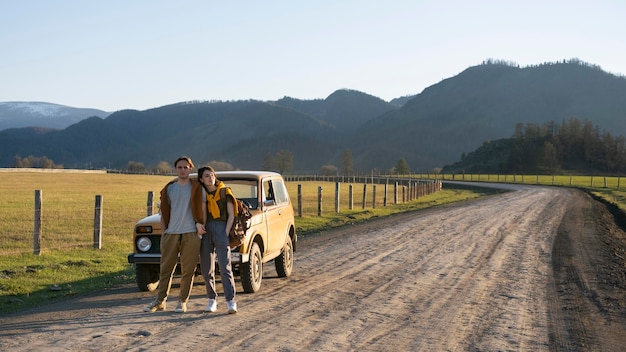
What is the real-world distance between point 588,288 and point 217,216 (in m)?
6.58

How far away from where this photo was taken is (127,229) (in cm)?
2112

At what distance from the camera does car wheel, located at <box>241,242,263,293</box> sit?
9664 mm

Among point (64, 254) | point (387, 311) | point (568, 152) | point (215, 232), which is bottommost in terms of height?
point (64, 254)

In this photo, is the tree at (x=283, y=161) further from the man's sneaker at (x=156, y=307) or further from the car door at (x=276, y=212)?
the man's sneaker at (x=156, y=307)

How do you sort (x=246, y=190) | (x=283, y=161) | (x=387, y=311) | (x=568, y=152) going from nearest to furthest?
(x=387, y=311) → (x=246, y=190) → (x=568, y=152) → (x=283, y=161)

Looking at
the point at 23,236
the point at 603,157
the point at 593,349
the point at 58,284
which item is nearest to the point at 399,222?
the point at 23,236

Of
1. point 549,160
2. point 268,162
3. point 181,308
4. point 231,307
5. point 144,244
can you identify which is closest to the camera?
point 231,307

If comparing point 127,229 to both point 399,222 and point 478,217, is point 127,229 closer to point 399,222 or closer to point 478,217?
point 399,222

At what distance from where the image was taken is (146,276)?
33.0 feet

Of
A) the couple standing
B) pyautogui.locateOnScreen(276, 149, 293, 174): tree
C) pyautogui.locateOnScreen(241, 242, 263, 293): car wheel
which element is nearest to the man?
the couple standing

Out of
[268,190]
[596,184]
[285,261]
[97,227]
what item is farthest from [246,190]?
[596,184]

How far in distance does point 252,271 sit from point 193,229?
1735 millimetres

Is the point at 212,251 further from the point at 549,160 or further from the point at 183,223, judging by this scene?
the point at 549,160

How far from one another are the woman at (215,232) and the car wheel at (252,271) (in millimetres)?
1055
